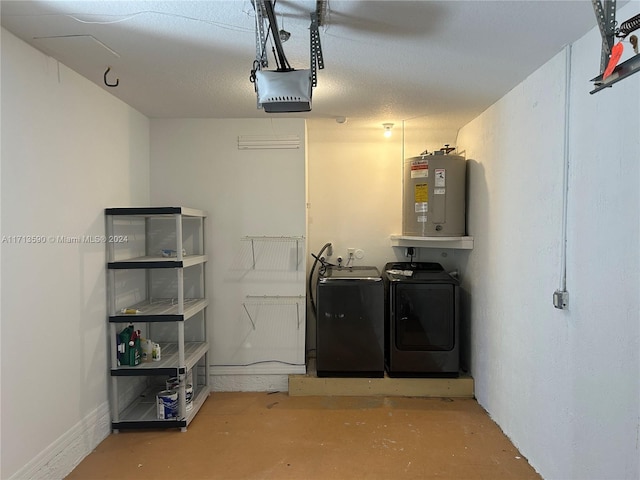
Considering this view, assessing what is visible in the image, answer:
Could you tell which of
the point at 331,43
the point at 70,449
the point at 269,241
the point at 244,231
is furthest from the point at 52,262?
the point at 331,43

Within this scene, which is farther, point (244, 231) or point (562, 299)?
point (244, 231)

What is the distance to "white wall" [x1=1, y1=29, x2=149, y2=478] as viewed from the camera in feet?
5.41

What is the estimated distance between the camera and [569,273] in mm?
1731

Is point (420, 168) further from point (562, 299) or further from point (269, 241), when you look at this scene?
point (562, 299)

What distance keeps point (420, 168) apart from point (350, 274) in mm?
1033

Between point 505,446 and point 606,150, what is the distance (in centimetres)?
179

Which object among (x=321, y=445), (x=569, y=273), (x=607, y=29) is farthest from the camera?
(x=321, y=445)

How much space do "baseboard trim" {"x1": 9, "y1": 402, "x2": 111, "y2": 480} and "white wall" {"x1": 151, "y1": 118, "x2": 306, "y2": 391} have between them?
34.7 inches

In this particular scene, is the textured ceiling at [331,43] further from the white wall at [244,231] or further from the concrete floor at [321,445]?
the concrete floor at [321,445]

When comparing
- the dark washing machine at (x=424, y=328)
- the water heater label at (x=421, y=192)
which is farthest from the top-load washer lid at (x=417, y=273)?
the water heater label at (x=421, y=192)

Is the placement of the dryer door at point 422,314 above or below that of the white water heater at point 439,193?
below

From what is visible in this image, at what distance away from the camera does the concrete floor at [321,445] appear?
6.62 ft

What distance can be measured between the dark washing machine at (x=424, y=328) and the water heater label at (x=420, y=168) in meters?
0.84

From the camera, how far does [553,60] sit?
1868mm
